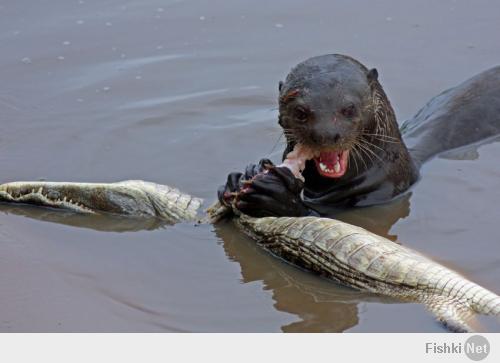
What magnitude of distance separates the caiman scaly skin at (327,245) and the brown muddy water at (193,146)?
0.30ft

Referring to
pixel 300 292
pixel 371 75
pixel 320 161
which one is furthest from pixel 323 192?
pixel 300 292

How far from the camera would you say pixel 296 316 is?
4867 millimetres

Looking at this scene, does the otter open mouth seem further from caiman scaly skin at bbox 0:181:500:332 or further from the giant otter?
caiman scaly skin at bbox 0:181:500:332

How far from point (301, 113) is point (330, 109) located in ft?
0.52

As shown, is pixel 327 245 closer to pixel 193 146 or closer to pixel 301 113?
pixel 301 113

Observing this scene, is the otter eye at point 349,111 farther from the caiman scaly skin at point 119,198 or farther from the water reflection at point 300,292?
the caiman scaly skin at point 119,198

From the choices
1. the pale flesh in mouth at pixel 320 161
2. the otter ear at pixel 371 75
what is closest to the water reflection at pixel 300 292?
the pale flesh in mouth at pixel 320 161

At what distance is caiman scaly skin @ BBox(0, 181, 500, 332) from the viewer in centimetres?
444

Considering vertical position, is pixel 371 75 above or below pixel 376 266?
above

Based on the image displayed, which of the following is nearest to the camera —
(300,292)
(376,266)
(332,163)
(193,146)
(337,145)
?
(376,266)

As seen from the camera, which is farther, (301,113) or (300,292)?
(301,113)

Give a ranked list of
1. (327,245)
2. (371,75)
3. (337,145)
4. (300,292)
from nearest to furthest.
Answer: (327,245) → (300,292) → (337,145) → (371,75)

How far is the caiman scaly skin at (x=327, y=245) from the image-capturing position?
4.44 metres

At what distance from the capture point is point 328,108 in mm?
5453
